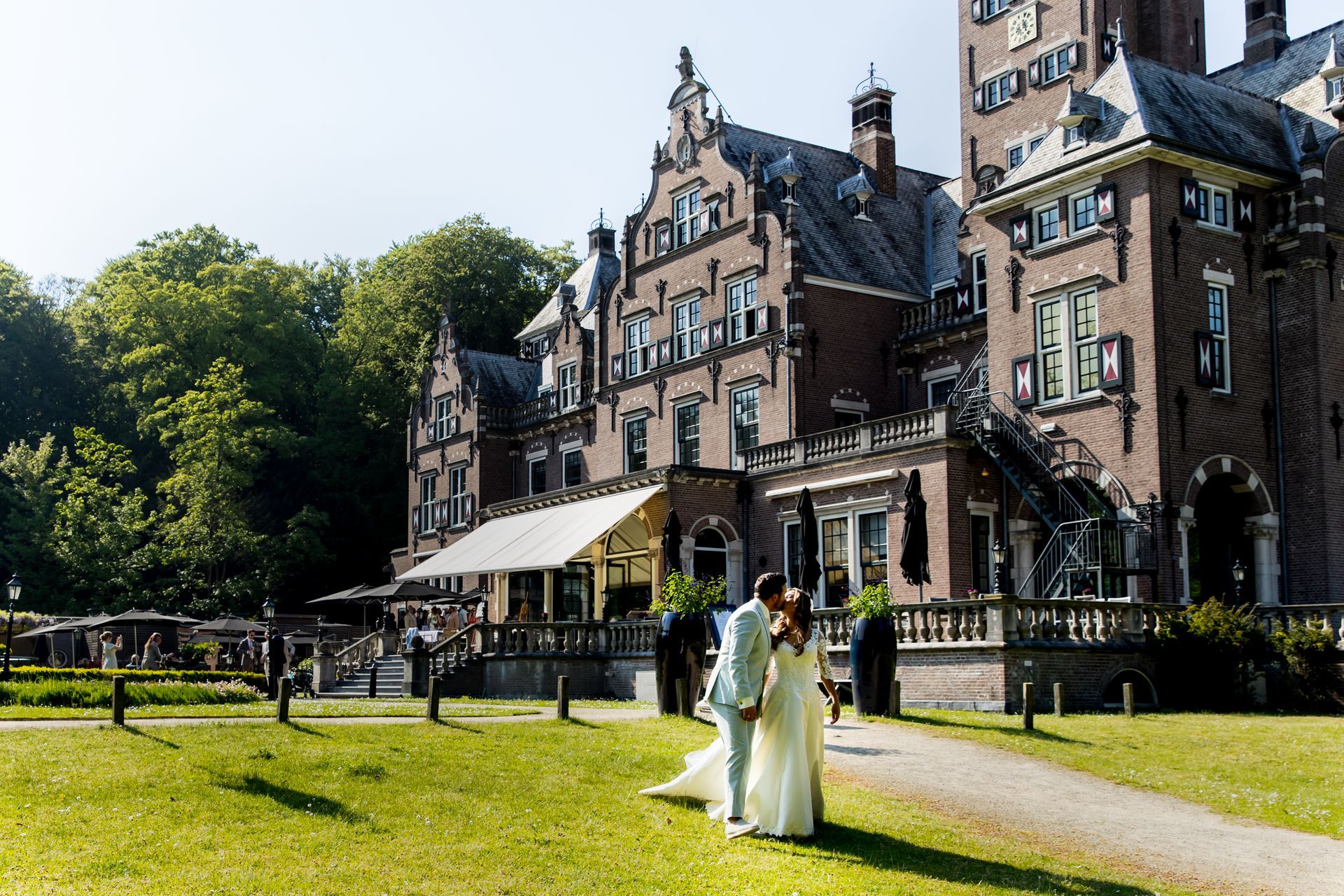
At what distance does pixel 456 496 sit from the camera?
5038 cm

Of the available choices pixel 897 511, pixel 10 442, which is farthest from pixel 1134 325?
pixel 10 442

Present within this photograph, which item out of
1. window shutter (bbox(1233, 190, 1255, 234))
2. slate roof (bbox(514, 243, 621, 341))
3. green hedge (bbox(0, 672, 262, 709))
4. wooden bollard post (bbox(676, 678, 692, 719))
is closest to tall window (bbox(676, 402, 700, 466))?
slate roof (bbox(514, 243, 621, 341))

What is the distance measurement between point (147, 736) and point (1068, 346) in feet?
65.0

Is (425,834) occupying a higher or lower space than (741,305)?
lower

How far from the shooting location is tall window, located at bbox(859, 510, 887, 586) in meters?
30.4

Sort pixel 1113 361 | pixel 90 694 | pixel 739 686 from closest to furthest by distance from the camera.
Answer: pixel 739 686 → pixel 90 694 → pixel 1113 361

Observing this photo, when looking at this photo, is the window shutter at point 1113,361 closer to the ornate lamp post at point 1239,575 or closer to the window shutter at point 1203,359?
the window shutter at point 1203,359

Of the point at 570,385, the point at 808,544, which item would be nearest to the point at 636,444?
the point at 570,385

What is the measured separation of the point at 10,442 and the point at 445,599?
31837mm

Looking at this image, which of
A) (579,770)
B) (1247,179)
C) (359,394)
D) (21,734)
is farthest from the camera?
(359,394)

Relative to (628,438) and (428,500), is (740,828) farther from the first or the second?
→ (428,500)

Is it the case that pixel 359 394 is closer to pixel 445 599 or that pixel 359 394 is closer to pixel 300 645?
pixel 300 645

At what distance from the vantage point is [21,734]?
51.2ft

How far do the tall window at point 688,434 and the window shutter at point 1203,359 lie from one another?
47.6 feet
